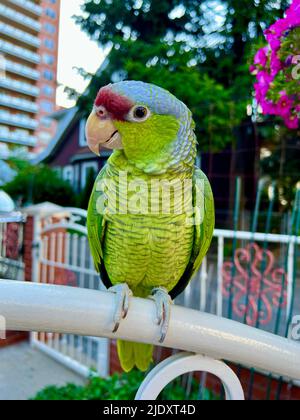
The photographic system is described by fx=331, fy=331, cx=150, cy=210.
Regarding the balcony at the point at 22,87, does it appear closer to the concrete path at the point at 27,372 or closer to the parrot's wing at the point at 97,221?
the parrot's wing at the point at 97,221

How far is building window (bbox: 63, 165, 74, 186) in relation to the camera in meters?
1.80

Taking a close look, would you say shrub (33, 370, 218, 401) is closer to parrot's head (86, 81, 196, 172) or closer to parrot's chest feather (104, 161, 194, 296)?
parrot's chest feather (104, 161, 194, 296)

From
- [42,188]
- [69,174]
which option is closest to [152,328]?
[69,174]

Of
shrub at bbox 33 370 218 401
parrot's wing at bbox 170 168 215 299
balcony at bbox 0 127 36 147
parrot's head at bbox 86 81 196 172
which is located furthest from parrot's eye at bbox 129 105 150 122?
shrub at bbox 33 370 218 401

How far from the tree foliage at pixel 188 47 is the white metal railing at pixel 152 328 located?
729 mm

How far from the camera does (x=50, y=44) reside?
69 centimetres

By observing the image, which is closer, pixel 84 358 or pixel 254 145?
pixel 84 358

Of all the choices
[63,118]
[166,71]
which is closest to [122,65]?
[166,71]

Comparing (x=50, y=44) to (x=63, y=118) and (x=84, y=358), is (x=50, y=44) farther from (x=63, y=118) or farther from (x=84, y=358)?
(x=84, y=358)

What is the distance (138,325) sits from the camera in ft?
1.00

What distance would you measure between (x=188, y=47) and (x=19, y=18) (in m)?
0.80

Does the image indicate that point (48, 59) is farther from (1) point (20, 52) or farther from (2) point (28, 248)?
(2) point (28, 248)

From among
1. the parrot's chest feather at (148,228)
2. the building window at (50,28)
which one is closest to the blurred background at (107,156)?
the building window at (50,28)

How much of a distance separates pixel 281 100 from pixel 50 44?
47 cm
